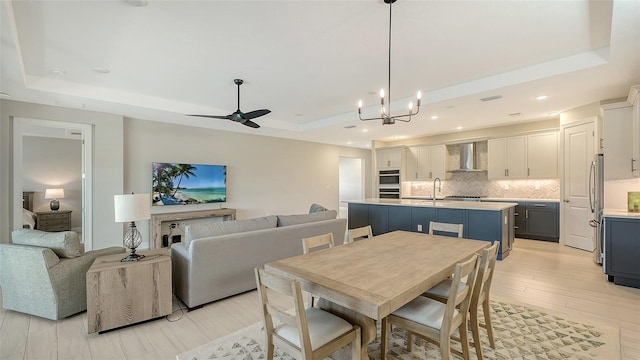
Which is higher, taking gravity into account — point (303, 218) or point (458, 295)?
point (303, 218)

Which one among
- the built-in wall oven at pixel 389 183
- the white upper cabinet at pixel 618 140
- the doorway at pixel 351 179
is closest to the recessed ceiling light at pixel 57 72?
the built-in wall oven at pixel 389 183

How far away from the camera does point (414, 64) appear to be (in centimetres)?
343

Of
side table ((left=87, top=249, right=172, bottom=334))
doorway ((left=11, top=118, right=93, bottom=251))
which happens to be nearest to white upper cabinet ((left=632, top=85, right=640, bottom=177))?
side table ((left=87, top=249, right=172, bottom=334))

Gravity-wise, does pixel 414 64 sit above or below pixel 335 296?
above

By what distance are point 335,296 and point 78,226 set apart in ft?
27.4

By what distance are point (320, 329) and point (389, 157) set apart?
23.8ft

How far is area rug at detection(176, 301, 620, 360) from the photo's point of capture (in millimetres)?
2096

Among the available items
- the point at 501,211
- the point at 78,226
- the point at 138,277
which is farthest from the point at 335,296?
the point at 78,226

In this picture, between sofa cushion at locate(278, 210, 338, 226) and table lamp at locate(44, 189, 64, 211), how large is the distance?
6.43m

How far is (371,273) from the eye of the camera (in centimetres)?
176

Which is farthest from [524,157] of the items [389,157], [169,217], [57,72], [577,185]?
[57,72]

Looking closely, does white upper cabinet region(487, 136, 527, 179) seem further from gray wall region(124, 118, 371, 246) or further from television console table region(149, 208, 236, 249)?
television console table region(149, 208, 236, 249)

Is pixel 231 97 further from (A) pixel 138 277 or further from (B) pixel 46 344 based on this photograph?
(B) pixel 46 344

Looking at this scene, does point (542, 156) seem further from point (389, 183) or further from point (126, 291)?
point (126, 291)
